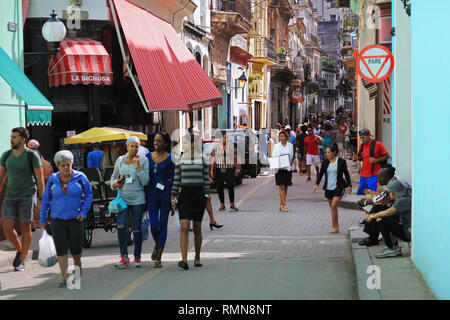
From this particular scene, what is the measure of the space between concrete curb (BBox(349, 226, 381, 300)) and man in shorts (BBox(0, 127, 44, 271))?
4.51 meters

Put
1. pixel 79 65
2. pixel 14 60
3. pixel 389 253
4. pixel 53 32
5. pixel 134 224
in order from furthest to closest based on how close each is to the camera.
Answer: pixel 79 65 < pixel 53 32 < pixel 14 60 < pixel 134 224 < pixel 389 253

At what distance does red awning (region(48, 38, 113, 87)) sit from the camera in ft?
64.7

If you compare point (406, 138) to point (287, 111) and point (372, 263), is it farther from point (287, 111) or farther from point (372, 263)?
point (287, 111)

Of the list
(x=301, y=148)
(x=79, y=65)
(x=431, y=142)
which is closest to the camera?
(x=431, y=142)

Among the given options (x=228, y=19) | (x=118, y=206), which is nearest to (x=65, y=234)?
(x=118, y=206)

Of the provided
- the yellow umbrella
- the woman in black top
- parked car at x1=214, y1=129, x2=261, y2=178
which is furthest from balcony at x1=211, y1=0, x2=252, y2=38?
the woman in black top

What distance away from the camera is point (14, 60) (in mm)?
15359

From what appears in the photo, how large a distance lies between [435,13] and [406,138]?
17.8 feet

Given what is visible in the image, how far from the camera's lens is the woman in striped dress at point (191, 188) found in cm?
1030

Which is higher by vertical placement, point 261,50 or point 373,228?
point 261,50

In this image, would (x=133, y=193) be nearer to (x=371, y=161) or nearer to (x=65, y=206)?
(x=65, y=206)

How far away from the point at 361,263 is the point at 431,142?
2.57m

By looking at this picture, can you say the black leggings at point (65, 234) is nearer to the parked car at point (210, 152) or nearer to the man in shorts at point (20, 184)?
the man in shorts at point (20, 184)
